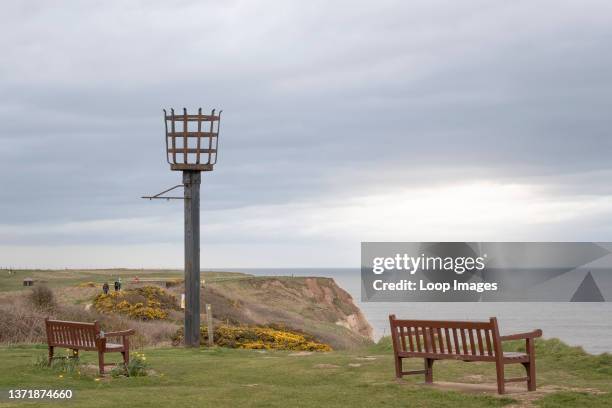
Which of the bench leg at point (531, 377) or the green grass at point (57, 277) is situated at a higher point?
the green grass at point (57, 277)

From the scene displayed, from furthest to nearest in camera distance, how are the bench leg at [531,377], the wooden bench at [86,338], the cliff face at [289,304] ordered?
the cliff face at [289,304] < the wooden bench at [86,338] < the bench leg at [531,377]

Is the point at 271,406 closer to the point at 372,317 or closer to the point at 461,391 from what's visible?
the point at 461,391

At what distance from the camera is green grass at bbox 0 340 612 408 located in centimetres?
1166

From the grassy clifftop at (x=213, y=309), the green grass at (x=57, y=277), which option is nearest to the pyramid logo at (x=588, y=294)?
the grassy clifftop at (x=213, y=309)

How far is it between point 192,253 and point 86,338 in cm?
676

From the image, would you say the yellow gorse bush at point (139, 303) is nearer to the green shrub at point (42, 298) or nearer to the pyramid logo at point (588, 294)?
the green shrub at point (42, 298)

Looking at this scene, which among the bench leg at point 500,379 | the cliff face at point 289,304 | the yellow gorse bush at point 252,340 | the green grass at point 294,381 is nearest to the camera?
the green grass at point 294,381

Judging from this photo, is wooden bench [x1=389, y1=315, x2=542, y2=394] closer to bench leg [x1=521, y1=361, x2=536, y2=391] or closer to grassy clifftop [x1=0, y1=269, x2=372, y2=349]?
bench leg [x1=521, y1=361, x2=536, y2=391]

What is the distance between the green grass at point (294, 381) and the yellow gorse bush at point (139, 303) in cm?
1719

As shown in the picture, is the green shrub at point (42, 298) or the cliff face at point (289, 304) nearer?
the green shrub at point (42, 298)

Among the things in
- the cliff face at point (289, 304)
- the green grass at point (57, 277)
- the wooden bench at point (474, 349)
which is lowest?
the cliff face at point (289, 304)

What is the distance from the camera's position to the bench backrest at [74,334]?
14.9m

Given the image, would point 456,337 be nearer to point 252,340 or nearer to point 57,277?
point 252,340

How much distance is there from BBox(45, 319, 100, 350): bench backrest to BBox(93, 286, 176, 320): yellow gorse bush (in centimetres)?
1952
